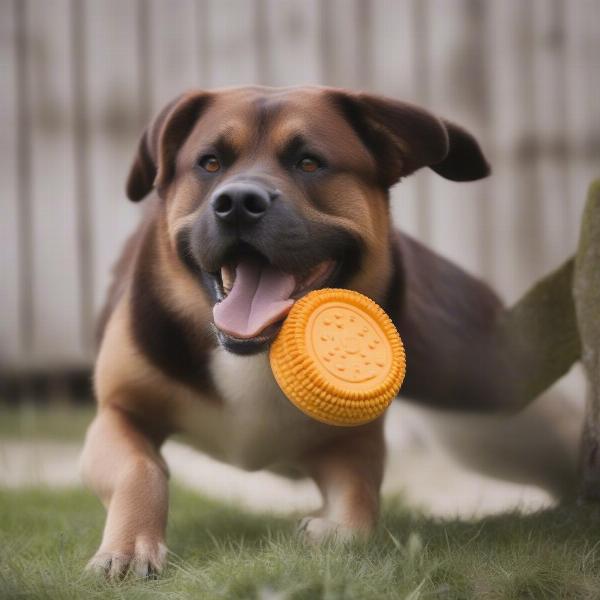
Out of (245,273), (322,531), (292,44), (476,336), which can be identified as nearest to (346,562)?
(322,531)

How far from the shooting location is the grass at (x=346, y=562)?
232 centimetres

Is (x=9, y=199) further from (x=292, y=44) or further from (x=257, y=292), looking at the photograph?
(x=257, y=292)

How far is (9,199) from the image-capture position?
6895mm

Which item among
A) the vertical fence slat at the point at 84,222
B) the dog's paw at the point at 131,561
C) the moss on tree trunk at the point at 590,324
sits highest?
the moss on tree trunk at the point at 590,324

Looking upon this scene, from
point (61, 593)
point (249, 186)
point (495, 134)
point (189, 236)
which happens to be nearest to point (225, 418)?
point (189, 236)

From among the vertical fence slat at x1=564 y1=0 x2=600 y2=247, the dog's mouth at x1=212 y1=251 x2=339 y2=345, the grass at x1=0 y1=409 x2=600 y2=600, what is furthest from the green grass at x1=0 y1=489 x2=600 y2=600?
the vertical fence slat at x1=564 y1=0 x2=600 y2=247

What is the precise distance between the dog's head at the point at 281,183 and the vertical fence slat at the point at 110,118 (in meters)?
3.47

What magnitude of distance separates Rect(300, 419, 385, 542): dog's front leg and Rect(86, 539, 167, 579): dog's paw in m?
0.41

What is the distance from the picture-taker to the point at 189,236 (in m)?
3.18

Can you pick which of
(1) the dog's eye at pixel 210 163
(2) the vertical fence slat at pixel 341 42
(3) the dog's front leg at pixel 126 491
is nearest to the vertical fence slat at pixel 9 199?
(2) the vertical fence slat at pixel 341 42

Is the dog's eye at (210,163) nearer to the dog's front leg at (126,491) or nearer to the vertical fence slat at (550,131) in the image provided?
the dog's front leg at (126,491)

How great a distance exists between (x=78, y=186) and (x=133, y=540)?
4.43 metres

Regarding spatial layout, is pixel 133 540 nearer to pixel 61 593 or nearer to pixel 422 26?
pixel 61 593

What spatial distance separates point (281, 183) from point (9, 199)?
426cm
